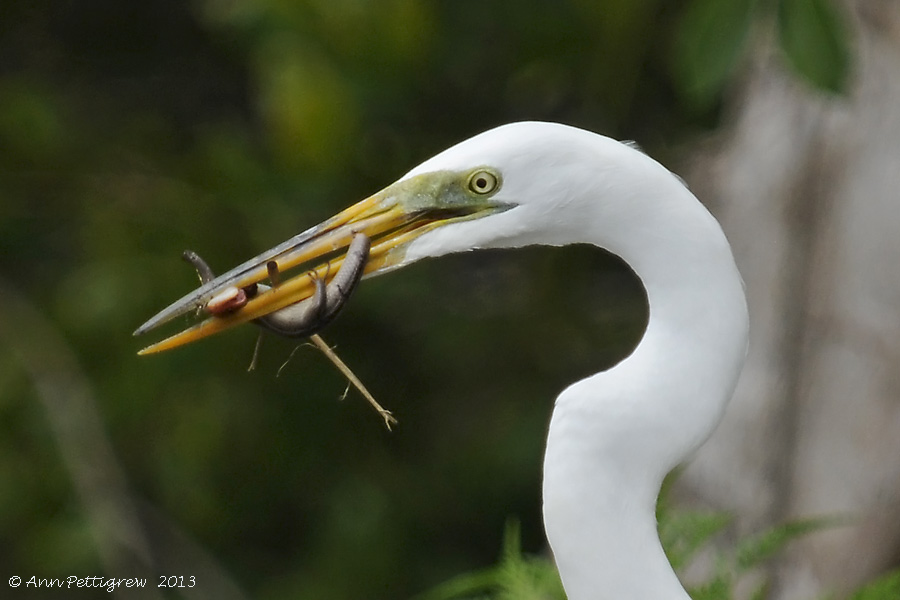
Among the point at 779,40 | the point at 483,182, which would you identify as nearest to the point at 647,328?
the point at 483,182

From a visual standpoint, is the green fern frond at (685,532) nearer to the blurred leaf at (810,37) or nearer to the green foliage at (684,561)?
the green foliage at (684,561)

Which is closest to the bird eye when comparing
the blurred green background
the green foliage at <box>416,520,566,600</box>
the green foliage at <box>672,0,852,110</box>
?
the green foliage at <box>672,0,852,110</box>

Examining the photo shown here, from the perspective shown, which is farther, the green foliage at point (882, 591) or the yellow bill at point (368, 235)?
the green foliage at point (882, 591)

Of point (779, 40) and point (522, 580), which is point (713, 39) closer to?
point (779, 40)

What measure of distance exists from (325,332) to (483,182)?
1421 mm

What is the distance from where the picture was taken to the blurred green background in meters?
2.25

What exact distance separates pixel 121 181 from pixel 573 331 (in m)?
1.13

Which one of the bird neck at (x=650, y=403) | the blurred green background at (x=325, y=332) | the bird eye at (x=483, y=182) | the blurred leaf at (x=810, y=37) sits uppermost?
the bird eye at (x=483, y=182)

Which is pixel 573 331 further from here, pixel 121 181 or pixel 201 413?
pixel 121 181

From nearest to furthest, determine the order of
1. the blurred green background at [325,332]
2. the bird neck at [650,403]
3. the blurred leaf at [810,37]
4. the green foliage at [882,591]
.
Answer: the bird neck at [650,403] → the blurred leaf at [810,37] → the green foliage at [882,591] → the blurred green background at [325,332]

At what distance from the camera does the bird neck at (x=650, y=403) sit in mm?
869

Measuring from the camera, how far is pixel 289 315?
3.24 feet

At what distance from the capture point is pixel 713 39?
127 centimetres

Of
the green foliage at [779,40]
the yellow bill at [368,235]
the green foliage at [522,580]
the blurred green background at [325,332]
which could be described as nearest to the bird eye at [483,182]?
the yellow bill at [368,235]
